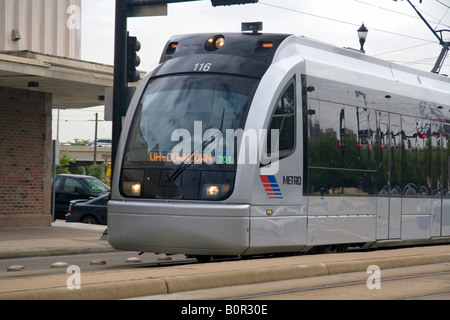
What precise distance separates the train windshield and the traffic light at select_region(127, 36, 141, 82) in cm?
526

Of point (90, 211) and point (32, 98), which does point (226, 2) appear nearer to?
point (32, 98)

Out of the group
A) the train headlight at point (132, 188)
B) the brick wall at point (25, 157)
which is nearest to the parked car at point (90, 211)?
the brick wall at point (25, 157)

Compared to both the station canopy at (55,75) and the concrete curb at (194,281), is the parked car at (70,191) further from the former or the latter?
the concrete curb at (194,281)

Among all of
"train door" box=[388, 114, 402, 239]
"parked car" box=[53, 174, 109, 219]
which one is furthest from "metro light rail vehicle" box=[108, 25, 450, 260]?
"parked car" box=[53, 174, 109, 219]

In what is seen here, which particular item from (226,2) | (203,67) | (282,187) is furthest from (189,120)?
(226,2)

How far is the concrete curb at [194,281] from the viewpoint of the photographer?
26.9 feet

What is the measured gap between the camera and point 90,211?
2877cm

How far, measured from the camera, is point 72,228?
2520cm

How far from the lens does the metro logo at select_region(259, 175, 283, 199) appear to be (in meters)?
12.6

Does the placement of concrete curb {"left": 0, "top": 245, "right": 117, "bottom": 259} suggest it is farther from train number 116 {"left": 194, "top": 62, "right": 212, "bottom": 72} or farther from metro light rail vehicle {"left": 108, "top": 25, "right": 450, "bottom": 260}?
train number 116 {"left": 194, "top": 62, "right": 212, "bottom": 72}

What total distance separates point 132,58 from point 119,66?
0.41 meters

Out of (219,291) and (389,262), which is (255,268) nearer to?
(219,291)
